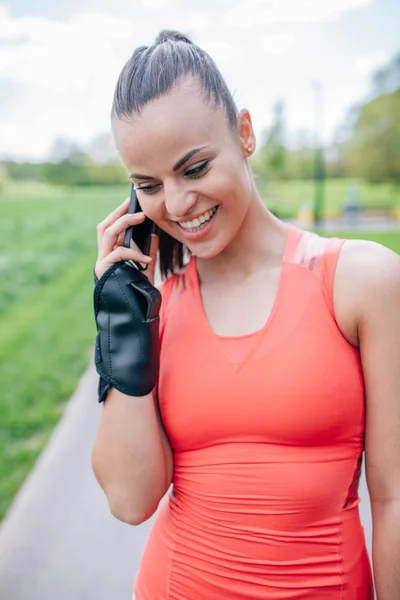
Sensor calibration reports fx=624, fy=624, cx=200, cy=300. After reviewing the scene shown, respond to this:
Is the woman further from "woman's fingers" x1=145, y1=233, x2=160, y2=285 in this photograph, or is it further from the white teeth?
"woman's fingers" x1=145, y1=233, x2=160, y2=285

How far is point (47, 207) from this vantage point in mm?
15523

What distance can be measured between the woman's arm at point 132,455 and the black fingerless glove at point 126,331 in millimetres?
38

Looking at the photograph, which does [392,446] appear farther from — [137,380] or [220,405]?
[137,380]

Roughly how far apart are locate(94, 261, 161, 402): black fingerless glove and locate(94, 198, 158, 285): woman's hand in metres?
0.02

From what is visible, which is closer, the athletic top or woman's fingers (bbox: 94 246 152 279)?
the athletic top

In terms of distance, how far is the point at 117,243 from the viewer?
143 centimetres

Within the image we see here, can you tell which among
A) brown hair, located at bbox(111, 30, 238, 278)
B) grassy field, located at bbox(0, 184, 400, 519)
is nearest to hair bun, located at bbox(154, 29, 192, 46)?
brown hair, located at bbox(111, 30, 238, 278)

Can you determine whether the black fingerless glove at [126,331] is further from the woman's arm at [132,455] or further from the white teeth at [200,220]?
the white teeth at [200,220]

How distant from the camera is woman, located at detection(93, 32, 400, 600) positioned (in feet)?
3.81

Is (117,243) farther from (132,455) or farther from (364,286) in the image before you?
(364,286)

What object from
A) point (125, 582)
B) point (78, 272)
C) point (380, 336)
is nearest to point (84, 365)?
point (125, 582)

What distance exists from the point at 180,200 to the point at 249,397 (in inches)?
15.8

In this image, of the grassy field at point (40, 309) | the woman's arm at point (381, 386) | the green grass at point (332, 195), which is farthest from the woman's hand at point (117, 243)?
the green grass at point (332, 195)

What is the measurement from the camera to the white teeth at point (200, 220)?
1.25 meters
